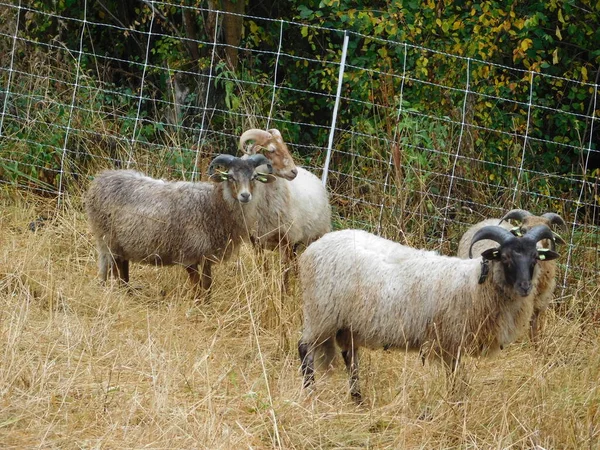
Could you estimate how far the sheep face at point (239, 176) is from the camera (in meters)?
8.14

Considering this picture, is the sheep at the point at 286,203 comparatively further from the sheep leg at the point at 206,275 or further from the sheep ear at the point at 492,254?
the sheep ear at the point at 492,254

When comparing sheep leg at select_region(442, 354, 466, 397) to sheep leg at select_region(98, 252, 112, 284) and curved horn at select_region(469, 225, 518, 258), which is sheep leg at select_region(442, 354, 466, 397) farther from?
sheep leg at select_region(98, 252, 112, 284)

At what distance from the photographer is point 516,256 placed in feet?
19.3

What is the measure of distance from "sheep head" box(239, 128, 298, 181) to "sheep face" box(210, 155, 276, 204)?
0.54m

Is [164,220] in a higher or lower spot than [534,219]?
lower

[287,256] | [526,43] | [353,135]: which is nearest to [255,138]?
[287,256]

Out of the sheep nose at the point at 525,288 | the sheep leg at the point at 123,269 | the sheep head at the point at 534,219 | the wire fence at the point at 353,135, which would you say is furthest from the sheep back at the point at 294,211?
the sheep nose at the point at 525,288

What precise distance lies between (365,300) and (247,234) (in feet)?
7.09

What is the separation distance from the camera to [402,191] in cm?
832

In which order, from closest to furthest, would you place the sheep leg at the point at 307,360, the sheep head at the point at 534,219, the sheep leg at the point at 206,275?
1. the sheep leg at the point at 307,360
2. the sheep head at the point at 534,219
3. the sheep leg at the point at 206,275

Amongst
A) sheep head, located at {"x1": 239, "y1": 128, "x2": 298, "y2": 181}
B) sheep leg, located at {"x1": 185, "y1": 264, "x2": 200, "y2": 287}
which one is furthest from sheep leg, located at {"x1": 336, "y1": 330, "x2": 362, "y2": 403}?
sheep head, located at {"x1": 239, "y1": 128, "x2": 298, "y2": 181}

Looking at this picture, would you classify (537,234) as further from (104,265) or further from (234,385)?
(104,265)

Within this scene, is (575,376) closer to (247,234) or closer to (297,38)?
(247,234)

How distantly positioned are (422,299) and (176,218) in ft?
9.15
